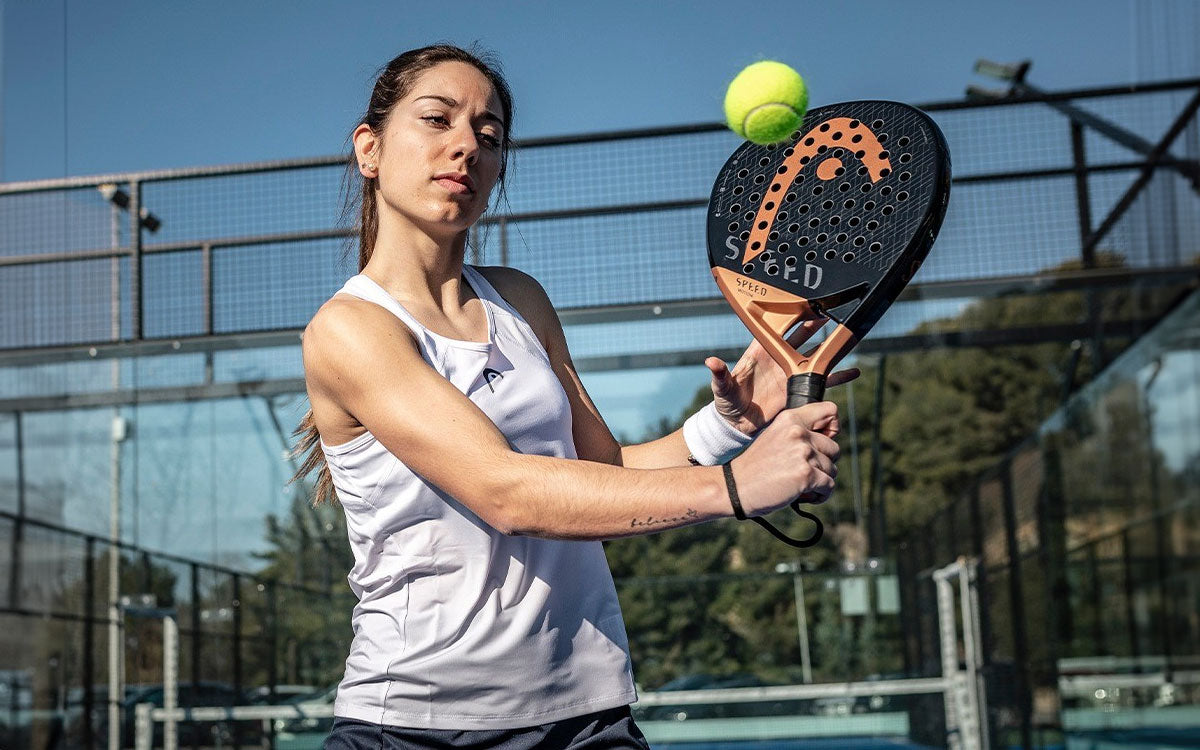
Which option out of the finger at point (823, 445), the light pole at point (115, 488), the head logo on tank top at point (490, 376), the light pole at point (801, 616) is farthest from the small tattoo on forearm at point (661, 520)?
the light pole at point (115, 488)

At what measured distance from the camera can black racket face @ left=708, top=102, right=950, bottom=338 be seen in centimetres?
131

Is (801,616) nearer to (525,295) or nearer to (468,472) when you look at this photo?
(525,295)

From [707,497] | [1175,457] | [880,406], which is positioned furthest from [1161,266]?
[707,497]

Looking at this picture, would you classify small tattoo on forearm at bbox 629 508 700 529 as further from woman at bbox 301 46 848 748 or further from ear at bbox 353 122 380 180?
ear at bbox 353 122 380 180

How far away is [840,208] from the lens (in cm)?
138

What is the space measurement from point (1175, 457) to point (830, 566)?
5.51ft

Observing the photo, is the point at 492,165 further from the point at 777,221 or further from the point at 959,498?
the point at 959,498

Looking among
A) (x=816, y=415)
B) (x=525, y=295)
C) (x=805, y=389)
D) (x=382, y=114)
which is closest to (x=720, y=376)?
(x=805, y=389)

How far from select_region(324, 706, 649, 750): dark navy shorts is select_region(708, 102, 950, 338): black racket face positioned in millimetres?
452

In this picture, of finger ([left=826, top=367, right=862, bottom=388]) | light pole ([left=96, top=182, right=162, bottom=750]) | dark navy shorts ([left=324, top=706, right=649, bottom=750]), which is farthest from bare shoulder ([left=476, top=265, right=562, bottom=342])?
light pole ([left=96, top=182, right=162, bottom=750])

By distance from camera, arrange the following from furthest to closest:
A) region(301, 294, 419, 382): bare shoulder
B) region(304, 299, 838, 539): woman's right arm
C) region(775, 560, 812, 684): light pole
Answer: region(775, 560, 812, 684): light pole → region(301, 294, 419, 382): bare shoulder → region(304, 299, 838, 539): woman's right arm

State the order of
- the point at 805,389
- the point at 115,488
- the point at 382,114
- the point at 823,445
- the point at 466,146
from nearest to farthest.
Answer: the point at 823,445
the point at 805,389
the point at 466,146
the point at 382,114
the point at 115,488

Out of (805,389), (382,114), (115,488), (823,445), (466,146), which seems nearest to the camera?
(823,445)

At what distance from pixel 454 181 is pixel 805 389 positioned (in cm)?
42
